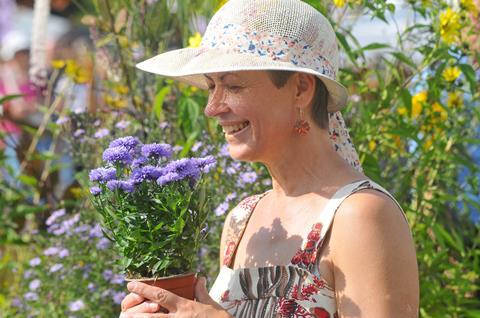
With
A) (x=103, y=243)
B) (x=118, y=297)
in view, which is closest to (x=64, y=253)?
(x=103, y=243)

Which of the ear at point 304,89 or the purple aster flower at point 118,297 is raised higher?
the ear at point 304,89

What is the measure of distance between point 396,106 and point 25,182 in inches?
80.5

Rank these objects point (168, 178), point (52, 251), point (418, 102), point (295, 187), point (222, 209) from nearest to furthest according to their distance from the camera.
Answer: point (168, 178) < point (295, 187) < point (222, 209) < point (418, 102) < point (52, 251)

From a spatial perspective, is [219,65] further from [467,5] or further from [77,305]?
[77,305]

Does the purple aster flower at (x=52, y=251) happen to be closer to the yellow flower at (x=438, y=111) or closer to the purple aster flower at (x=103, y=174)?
the yellow flower at (x=438, y=111)

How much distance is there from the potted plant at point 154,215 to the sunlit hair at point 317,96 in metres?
0.28

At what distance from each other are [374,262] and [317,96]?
40 centimetres

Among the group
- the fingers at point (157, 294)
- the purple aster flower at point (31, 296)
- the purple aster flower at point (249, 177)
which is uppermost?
the fingers at point (157, 294)

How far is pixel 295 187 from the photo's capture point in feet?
6.01

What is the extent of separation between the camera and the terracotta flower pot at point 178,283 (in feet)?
4.98

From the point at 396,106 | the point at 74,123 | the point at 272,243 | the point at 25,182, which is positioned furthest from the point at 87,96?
the point at 272,243

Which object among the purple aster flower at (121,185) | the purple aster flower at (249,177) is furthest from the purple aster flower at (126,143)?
the purple aster flower at (249,177)

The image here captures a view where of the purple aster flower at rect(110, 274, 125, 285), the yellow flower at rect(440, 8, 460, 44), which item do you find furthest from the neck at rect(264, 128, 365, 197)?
the purple aster flower at rect(110, 274, 125, 285)

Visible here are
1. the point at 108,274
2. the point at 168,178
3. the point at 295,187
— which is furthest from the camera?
the point at 108,274
